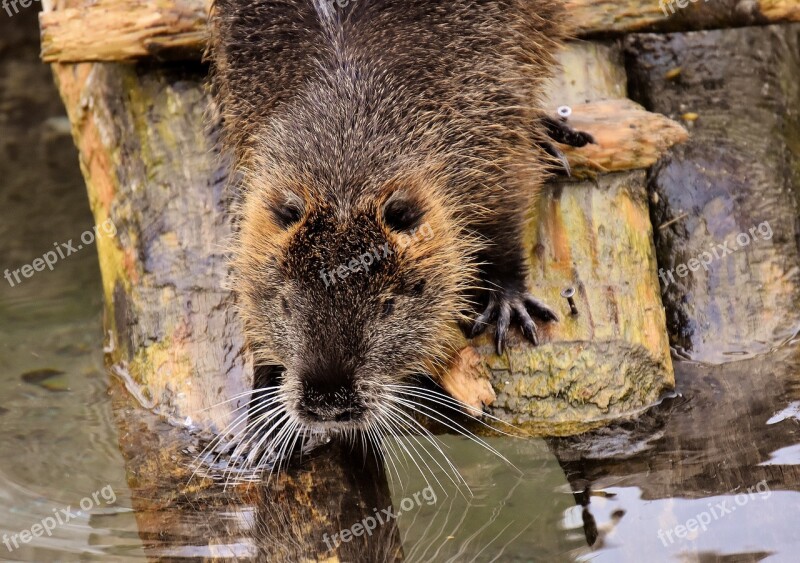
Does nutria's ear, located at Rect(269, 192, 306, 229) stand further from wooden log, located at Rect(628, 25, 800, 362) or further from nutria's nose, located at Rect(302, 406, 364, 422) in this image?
wooden log, located at Rect(628, 25, 800, 362)

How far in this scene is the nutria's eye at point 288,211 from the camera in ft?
14.6

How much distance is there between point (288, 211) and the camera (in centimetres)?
451

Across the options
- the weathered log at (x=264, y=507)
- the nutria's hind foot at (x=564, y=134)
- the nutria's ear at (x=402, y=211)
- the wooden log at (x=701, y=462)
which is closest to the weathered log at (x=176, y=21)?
the nutria's hind foot at (x=564, y=134)

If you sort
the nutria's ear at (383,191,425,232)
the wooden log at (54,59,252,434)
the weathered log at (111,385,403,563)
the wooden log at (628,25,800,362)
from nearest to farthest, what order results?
the weathered log at (111,385,403,563)
the nutria's ear at (383,191,425,232)
the wooden log at (54,59,252,434)
the wooden log at (628,25,800,362)

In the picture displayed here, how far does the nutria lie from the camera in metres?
4.34

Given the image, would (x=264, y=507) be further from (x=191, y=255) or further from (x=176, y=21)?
(x=176, y=21)

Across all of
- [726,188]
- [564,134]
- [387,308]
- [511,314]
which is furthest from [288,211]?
[726,188]

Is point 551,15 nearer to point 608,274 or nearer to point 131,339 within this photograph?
point 608,274

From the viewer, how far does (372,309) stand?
4363 millimetres

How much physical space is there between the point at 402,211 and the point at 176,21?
179 cm

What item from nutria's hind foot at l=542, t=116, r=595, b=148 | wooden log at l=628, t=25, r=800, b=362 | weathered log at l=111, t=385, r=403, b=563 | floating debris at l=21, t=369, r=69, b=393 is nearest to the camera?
weathered log at l=111, t=385, r=403, b=563

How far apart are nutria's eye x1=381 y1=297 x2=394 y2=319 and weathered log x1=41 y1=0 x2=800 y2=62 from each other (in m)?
1.87

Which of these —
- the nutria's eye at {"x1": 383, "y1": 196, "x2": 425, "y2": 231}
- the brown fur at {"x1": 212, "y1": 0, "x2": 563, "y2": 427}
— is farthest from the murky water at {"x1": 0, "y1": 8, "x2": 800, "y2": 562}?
the nutria's eye at {"x1": 383, "y1": 196, "x2": 425, "y2": 231}

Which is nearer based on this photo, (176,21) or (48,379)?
(176,21)
